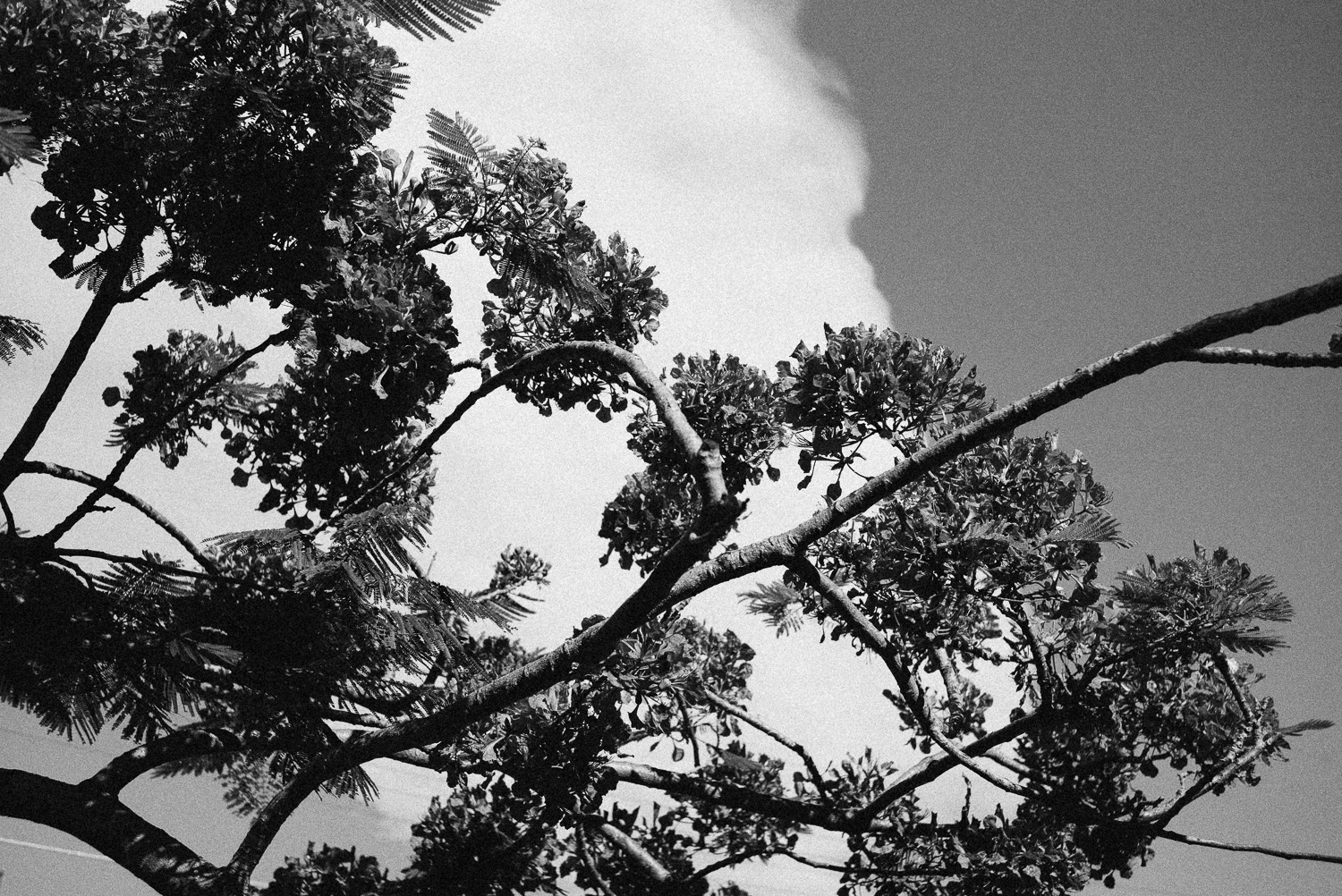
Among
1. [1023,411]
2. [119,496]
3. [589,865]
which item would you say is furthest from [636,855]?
[1023,411]

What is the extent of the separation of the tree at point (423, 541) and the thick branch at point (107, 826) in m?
0.01

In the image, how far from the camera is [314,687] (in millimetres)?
2988

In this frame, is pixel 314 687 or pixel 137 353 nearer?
pixel 314 687

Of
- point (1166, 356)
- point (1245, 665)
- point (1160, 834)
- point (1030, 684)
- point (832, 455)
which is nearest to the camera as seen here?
point (1166, 356)

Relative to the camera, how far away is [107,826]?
3.02 m

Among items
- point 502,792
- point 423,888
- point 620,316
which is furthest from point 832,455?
point 423,888

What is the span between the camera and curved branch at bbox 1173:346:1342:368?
5.56 feet

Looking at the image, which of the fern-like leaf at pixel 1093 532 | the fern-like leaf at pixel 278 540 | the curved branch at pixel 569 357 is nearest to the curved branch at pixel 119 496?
the fern-like leaf at pixel 278 540

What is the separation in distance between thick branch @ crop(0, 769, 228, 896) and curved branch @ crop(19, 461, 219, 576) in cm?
96

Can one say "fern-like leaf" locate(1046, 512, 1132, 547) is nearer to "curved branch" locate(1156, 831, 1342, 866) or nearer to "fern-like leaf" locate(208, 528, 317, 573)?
"curved branch" locate(1156, 831, 1342, 866)

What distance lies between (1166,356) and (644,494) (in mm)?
2976

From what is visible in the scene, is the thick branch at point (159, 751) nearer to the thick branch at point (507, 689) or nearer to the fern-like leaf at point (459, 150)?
the thick branch at point (507, 689)

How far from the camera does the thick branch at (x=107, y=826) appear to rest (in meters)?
2.90

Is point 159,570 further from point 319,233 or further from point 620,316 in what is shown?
point 620,316
